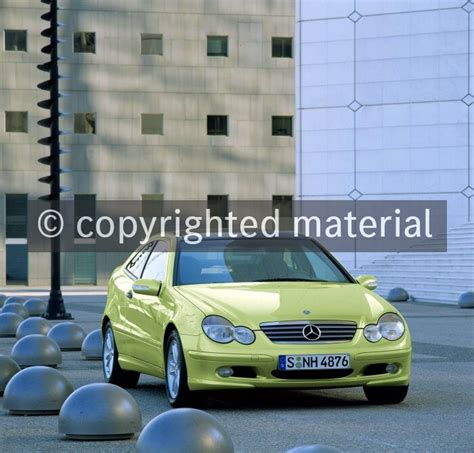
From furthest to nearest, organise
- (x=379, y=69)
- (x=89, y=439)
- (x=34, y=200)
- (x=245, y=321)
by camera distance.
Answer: (x=34, y=200) < (x=379, y=69) < (x=245, y=321) < (x=89, y=439)

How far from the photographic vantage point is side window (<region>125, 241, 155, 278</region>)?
14.0 meters

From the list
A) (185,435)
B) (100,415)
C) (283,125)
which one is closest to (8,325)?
(100,415)

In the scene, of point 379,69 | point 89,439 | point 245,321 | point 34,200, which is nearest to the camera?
point 89,439

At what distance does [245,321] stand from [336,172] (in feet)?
114

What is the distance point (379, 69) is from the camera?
4497 cm

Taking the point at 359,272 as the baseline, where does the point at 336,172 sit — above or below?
above

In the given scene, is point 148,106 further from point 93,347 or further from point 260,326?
point 260,326

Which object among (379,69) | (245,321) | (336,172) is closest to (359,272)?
(336,172)

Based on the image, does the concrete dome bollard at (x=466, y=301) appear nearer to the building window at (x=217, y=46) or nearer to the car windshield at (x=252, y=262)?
the car windshield at (x=252, y=262)

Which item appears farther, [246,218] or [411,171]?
[246,218]

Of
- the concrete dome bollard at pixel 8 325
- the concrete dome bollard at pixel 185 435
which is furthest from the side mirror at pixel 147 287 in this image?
the concrete dome bollard at pixel 8 325

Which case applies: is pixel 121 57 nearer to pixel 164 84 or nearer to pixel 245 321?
pixel 164 84

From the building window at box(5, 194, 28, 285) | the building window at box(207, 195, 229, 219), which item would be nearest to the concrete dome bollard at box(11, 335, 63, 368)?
the building window at box(5, 194, 28, 285)

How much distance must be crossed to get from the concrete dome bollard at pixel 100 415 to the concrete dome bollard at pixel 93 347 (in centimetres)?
752
